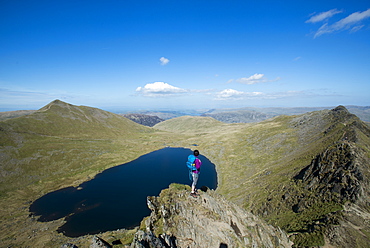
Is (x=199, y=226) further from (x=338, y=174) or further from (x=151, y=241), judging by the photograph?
(x=338, y=174)

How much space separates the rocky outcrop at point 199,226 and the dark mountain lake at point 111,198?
42.8m

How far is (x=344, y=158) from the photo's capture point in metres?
50.0

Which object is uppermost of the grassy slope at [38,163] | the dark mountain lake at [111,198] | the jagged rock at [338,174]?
the jagged rock at [338,174]

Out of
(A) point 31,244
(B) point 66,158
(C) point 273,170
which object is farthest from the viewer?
(B) point 66,158

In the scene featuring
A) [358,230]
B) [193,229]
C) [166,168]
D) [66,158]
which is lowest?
[166,168]

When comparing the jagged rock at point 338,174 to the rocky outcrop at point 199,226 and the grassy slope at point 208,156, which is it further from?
the rocky outcrop at point 199,226

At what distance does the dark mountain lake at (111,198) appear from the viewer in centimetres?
6278

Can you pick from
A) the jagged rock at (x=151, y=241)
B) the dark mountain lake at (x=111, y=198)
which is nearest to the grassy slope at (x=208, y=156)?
the dark mountain lake at (x=111, y=198)

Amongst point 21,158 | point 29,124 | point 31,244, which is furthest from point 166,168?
point 29,124

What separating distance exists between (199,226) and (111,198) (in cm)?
7106

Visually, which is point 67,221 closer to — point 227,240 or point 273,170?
point 227,240

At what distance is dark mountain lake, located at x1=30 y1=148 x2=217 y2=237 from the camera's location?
206ft

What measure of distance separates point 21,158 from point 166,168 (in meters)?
95.0

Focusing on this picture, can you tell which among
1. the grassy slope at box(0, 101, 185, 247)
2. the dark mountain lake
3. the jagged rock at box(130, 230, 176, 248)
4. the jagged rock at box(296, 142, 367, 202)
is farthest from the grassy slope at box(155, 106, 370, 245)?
the grassy slope at box(0, 101, 185, 247)
